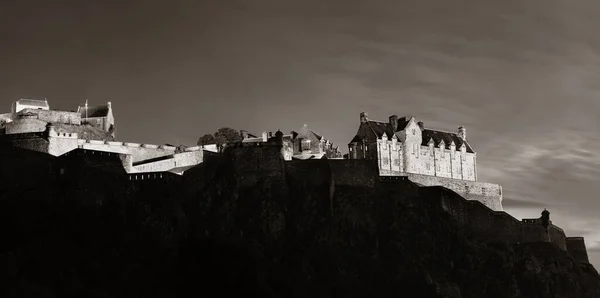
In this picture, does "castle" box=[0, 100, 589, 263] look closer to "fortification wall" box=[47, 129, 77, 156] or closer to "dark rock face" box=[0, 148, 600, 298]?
"fortification wall" box=[47, 129, 77, 156]

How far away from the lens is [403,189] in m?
86.6

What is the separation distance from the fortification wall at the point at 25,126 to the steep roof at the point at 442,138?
3724 cm

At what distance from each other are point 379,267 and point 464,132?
32.5 m

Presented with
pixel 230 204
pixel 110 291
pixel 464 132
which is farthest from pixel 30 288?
pixel 464 132

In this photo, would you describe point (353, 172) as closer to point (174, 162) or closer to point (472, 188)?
point (174, 162)

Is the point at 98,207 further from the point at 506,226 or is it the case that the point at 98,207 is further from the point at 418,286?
the point at 506,226

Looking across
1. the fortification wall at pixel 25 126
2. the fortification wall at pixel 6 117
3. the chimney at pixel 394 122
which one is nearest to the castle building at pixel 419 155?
the chimney at pixel 394 122

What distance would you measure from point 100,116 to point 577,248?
4954 cm

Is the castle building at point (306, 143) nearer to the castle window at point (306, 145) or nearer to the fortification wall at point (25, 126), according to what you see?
the castle window at point (306, 145)

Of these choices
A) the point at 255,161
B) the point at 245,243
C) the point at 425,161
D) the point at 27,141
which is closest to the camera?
the point at 245,243

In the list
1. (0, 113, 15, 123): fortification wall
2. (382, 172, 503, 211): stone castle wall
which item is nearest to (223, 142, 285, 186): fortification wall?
(382, 172, 503, 211): stone castle wall

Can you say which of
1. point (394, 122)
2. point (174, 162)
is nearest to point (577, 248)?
point (394, 122)

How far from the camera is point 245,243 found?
78938 millimetres

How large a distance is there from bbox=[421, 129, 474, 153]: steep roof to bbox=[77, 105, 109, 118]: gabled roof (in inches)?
1266
